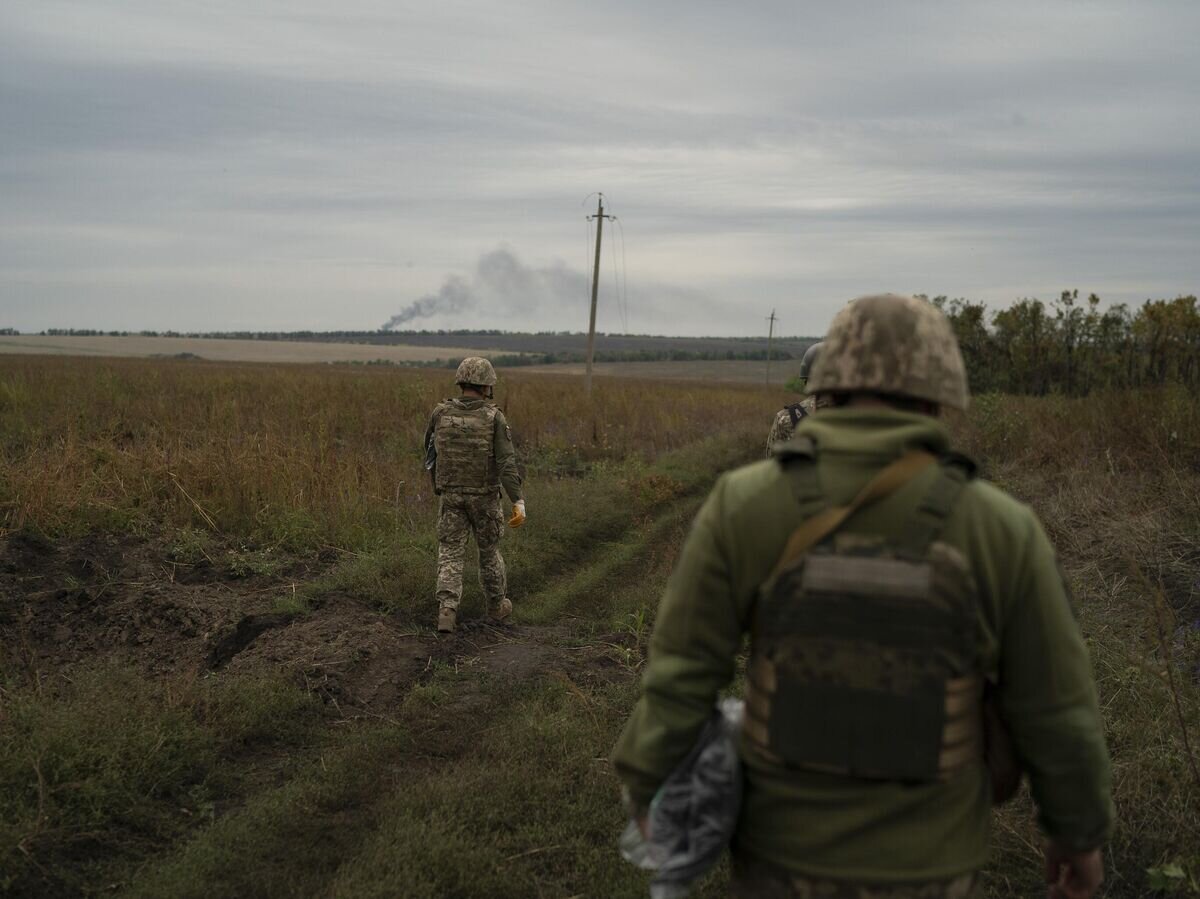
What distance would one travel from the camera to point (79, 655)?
6.17 m

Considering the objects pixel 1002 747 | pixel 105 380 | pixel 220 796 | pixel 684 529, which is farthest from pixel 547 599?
pixel 105 380

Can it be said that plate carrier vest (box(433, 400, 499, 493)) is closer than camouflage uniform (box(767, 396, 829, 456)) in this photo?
No

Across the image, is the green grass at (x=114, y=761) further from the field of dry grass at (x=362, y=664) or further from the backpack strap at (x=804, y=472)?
the backpack strap at (x=804, y=472)

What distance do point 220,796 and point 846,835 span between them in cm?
374

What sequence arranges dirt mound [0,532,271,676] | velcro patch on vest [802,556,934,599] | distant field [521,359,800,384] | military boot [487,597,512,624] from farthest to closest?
distant field [521,359,800,384] → military boot [487,597,512,624] → dirt mound [0,532,271,676] → velcro patch on vest [802,556,934,599]

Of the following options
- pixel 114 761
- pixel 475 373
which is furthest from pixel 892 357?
pixel 475 373

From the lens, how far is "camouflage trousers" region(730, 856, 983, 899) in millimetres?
1893

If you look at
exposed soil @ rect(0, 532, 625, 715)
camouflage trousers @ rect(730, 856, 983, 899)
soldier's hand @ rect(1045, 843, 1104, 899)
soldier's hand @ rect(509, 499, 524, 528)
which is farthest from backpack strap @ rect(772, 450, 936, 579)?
soldier's hand @ rect(509, 499, 524, 528)

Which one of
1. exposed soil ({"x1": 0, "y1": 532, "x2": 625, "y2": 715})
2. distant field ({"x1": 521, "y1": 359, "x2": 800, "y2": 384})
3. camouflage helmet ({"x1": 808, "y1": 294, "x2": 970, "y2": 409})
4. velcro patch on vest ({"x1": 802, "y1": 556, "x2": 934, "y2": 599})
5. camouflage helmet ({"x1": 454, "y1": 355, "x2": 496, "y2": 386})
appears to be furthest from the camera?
distant field ({"x1": 521, "y1": 359, "x2": 800, "y2": 384})

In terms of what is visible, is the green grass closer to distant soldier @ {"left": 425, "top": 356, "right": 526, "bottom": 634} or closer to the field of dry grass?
the field of dry grass

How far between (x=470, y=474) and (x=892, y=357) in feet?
19.1

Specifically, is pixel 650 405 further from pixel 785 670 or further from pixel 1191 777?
pixel 785 670

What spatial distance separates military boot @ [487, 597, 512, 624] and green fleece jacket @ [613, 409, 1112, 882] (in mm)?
5886

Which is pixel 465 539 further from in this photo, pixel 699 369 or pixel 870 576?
pixel 699 369
